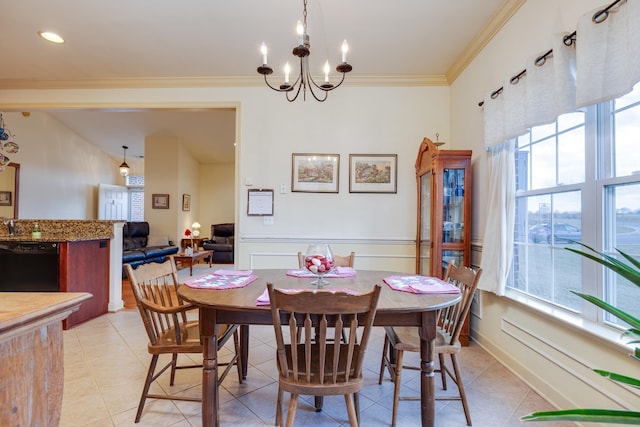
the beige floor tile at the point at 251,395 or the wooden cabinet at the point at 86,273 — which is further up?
the wooden cabinet at the point at 86,273

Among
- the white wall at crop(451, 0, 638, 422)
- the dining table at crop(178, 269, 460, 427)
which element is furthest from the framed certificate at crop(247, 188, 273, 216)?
the white wall at crop(451, 0, 638, 422)

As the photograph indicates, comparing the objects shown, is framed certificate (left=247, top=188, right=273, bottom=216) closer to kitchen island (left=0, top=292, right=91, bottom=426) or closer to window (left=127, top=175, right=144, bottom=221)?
kitchen island (left=0, top=292, right=91, bottom=426)

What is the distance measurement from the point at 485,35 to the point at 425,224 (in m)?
1.78

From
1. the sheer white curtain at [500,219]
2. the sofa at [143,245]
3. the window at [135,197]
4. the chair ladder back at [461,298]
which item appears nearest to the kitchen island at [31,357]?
the chair ladder back at [461,298]

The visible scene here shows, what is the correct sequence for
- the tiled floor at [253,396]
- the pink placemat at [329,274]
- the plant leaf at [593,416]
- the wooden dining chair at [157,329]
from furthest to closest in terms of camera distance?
the pink placemat at [329,274] < the tiled floor at [253,396] < the wooden dining chair at [157,329] < the plant leaf at [593,416]

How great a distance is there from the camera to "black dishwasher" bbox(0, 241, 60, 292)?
3.15 m

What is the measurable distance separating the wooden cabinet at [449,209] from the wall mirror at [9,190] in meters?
7.31

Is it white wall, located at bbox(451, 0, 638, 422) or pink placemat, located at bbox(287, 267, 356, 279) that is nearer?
white wall, located at bbox(451, 0, 638, 422)

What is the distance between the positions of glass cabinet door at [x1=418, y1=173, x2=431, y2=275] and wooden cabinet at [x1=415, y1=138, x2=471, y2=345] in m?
0.08

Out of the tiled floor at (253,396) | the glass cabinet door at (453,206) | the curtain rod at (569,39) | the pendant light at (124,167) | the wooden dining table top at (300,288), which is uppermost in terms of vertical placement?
the pendant light at (124,167)

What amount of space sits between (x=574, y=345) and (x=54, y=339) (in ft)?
7.77

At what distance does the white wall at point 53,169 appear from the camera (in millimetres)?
6082

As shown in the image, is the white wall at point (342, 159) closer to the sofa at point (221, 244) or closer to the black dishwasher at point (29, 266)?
the black dishwasher at point (29, 266)

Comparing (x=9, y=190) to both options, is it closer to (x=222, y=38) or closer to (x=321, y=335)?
(x=222, y=38)
